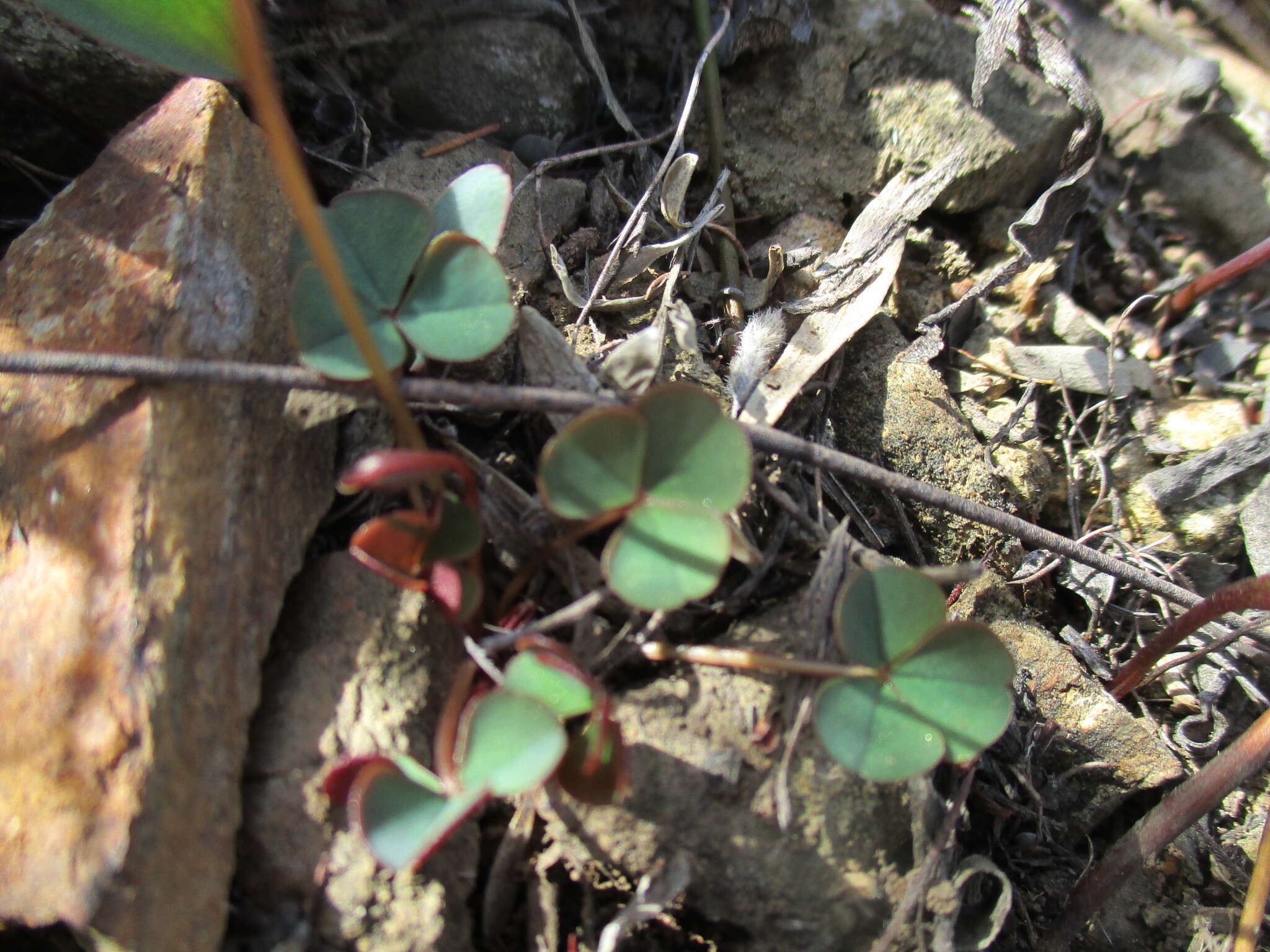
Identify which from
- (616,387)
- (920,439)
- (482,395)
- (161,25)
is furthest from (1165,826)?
(161,25)

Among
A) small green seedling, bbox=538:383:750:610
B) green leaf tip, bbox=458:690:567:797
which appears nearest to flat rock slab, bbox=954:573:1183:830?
small green seedling, bbox=538:383:750:610

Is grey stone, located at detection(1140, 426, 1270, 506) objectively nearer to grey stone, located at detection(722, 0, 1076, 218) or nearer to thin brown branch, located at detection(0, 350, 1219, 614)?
thin brown branch, located at detection(0, 350, 1219, 614)

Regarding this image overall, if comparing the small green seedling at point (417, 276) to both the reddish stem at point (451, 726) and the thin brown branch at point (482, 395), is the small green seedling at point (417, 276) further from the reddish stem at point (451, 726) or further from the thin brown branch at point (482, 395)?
the reddish stem at point (451, 726)

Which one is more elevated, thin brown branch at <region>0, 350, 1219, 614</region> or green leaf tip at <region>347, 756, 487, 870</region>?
thin brown branch at <region>0, 350, 1219, 614</region>

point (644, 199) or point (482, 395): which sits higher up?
point (644, 199)

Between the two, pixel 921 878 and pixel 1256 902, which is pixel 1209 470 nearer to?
pixel 1256 902

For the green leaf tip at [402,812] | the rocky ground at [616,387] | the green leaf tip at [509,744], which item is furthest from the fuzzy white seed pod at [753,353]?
the green leaf tip at [402,812]
